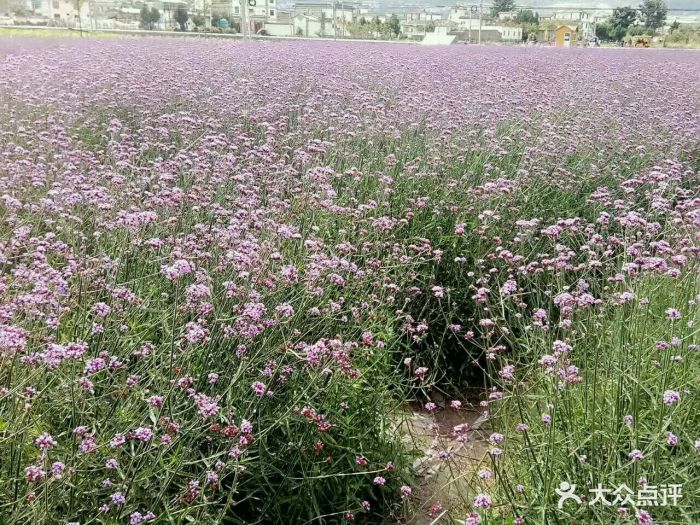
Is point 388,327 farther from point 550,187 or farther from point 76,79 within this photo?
point 76,79

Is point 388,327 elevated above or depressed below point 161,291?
below

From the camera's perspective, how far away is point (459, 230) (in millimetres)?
3375

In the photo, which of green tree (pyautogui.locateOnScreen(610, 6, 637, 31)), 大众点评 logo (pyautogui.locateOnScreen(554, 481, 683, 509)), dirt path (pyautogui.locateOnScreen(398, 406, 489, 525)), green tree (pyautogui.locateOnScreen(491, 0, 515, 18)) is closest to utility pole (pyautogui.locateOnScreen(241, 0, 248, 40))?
dirt path (pyautogui.locateOnScreen(398, 406, 489, 525))

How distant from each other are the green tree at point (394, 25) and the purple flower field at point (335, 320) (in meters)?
37.5

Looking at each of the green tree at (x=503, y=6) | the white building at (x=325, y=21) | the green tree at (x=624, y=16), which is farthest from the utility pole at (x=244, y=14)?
the green tree at (x=503, y=6)

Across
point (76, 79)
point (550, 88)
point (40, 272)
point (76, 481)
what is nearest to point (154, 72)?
point (76, 79)

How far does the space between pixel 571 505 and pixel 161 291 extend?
173 centimetres

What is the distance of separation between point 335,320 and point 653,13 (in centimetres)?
4541

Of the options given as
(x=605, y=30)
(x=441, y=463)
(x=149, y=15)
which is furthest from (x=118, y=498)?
(x=605, y=30)

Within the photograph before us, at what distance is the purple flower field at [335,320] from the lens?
1.94m

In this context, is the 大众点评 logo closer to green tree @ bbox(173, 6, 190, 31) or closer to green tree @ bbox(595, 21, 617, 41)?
green tree @ bbox(173, 6, 190, 31)

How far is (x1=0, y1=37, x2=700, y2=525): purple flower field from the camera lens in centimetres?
194

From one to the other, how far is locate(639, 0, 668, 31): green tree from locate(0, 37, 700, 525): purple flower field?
131ft

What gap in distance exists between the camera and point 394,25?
1779 inches
